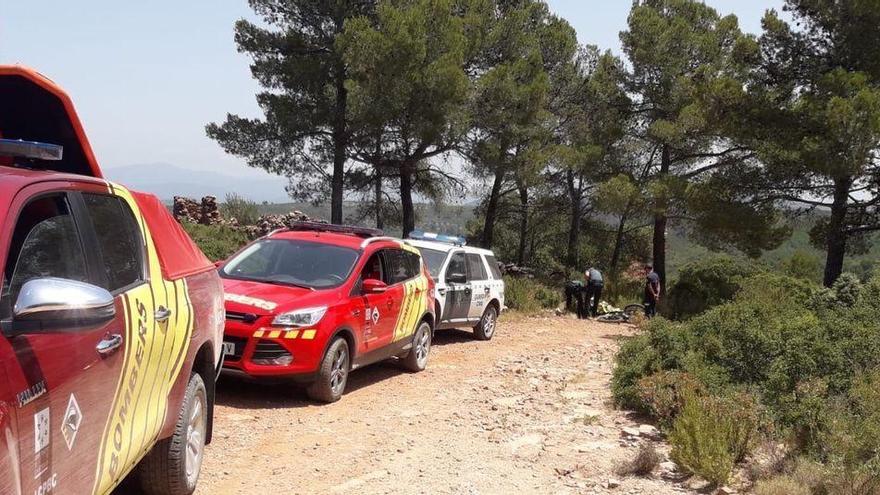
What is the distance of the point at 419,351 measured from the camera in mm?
10438

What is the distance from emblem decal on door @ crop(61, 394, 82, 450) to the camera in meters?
2.83

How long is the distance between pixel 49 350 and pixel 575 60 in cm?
2895

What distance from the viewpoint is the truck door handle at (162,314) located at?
3962mm

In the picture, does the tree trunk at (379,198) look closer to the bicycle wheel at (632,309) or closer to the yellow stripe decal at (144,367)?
the bicycle wheel at (632,309)

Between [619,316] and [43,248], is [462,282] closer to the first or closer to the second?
[619,316]

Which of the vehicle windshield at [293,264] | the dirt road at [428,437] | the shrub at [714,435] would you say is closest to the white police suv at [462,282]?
the dirt road at [428,437]

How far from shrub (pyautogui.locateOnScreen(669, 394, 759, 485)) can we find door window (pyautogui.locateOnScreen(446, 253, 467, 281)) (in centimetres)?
697

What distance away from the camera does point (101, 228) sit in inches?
144

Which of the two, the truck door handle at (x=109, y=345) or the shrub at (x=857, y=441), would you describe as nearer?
the truck door handle at (x=109, y=345)

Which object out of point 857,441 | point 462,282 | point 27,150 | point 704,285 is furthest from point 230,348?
point 704,285

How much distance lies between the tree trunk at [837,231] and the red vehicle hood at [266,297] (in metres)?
16.9

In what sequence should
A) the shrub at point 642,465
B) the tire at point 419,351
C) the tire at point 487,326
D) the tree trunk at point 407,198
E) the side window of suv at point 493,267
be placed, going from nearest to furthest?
the shrub at point 642,465, the tire at point 419,351, the tire at point 487,326, the side window of suv at point 493,267, the tree trunk at point 407,198

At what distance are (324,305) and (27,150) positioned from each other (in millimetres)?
4618

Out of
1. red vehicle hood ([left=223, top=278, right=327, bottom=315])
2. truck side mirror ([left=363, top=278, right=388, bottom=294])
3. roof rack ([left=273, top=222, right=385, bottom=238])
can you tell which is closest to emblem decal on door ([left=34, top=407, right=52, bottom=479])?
red vehicle hood ([left=223, top=278, right=327, bottom=315])
